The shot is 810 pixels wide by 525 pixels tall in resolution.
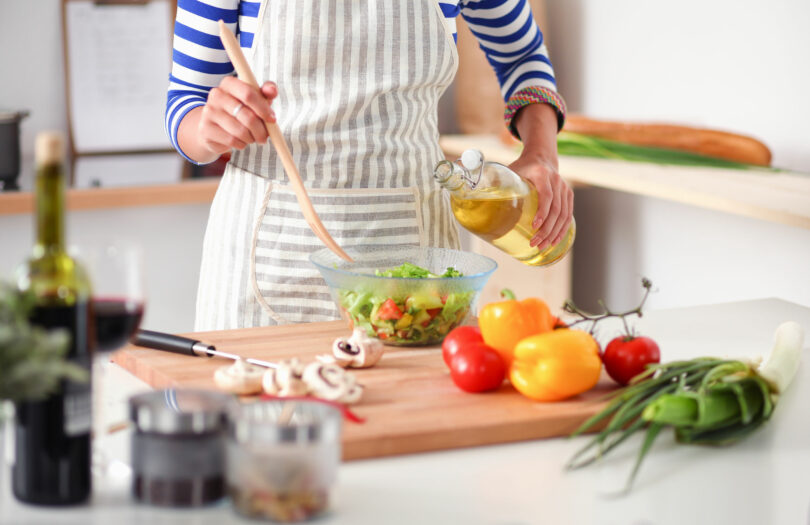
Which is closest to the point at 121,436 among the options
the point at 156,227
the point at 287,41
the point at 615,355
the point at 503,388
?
the point at 503,388

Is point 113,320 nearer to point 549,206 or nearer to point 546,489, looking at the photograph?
point 546,489

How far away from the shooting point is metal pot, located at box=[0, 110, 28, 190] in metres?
2.70

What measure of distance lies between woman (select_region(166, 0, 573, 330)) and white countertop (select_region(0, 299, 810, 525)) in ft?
1.53

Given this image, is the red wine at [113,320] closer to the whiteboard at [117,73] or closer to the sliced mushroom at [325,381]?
the sliced mushroom at [325,381]

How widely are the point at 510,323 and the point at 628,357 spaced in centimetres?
14

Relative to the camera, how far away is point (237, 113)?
1193 mm

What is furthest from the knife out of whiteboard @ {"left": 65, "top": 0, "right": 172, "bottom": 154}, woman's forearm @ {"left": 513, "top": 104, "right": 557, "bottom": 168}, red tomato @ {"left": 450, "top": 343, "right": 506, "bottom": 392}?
whiteboard @ {"left": 65, "top": 0, "right": 172, "bottom": 154}

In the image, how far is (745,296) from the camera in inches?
94.4

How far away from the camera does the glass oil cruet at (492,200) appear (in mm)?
1239

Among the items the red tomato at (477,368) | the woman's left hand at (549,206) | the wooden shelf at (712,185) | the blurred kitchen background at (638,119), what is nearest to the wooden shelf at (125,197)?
the blurred kitchen background at (638,119)

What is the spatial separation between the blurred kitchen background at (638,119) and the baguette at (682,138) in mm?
98

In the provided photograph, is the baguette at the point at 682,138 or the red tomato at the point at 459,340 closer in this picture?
the red tomato at the point at 459,340

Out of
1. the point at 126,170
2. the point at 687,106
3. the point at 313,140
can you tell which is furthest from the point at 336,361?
the point at 126,170

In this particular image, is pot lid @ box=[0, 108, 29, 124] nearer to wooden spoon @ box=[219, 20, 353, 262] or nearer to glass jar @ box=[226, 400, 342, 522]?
wooden spoon @ box=[219, 20, 353, 262]
